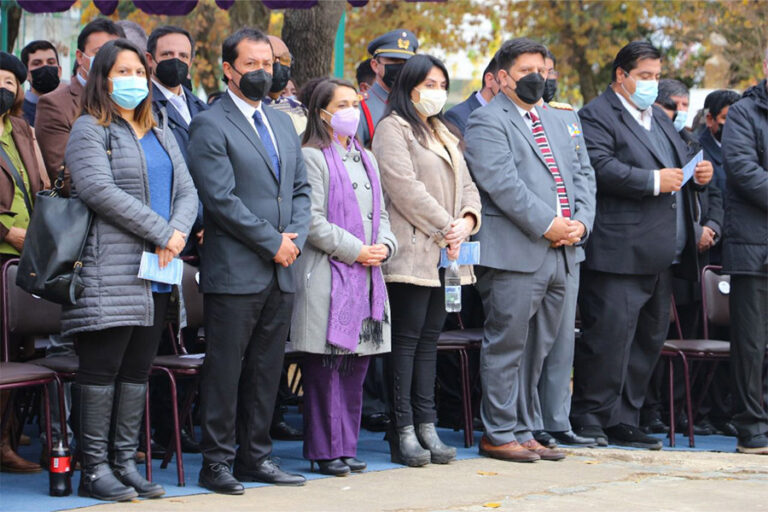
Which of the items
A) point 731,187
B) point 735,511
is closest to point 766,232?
point 731,187

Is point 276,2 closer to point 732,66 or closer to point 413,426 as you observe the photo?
point 413,426

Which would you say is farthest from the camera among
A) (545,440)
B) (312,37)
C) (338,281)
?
(312,37)

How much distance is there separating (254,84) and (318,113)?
532 millimetres

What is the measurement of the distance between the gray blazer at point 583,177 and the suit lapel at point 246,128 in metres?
2.15

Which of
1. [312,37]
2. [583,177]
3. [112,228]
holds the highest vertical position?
[312,37]

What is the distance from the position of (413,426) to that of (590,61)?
16718mm

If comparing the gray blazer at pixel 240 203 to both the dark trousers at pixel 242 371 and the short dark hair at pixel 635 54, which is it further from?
the short dark hair at pixel 635 54

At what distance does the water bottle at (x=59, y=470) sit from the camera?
600cm

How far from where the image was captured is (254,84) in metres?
6.55

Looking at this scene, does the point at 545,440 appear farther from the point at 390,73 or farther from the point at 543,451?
the point at 390,73

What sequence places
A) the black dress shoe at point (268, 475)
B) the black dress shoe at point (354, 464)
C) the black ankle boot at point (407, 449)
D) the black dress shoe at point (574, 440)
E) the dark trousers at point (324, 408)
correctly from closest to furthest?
the black dress shoe at point (268, 475) → the dark trousers at point (324, 408) → the black dress shoe at point (354, 464) → the black ankle boot at point (407, 449) → the black dress shoe at point (574, 440)

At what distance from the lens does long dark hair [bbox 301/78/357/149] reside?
6.95m

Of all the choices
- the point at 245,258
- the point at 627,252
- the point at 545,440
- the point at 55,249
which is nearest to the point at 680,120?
the point at 627,252

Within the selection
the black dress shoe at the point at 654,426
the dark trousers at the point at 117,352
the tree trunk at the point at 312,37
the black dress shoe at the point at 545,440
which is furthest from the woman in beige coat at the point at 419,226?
the tree trunk at the point at 312,37
